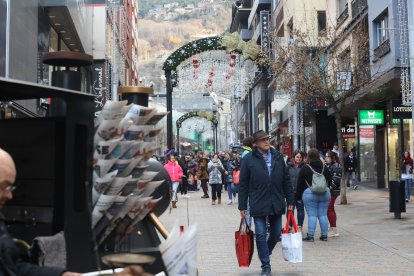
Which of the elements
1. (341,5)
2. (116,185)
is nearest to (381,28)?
(341,5)

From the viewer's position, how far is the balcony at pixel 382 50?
2123 centimetres

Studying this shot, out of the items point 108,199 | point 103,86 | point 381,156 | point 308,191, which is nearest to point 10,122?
point 108,199

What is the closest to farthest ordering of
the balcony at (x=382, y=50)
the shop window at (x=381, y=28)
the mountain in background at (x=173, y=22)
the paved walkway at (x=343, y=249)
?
the paved walkway at (x=343, y=249), the balcony at (x=382, y=50), the shop window at (x=381, y=28), the mountain in background at (x=173, y=22)

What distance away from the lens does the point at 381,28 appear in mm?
22094

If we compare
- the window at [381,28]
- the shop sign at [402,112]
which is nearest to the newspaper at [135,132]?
the shop sign at [402,112]

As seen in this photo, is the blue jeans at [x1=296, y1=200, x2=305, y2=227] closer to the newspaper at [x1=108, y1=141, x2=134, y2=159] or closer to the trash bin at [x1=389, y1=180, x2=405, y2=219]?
the trash bin at [x1=389, y1=180, x2=405, y2=219]

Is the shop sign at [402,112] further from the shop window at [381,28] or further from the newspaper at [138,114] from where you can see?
the newspaper at [138,114]

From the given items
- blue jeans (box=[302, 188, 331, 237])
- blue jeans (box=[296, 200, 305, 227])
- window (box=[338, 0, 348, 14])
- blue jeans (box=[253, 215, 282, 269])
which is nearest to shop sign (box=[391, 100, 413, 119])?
window (box=[338, 0, 348, 14])

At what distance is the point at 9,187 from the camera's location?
278 centimetres

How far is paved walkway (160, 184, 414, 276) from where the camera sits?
A: 8.23 m

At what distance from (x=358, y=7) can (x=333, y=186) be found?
15.2 metres

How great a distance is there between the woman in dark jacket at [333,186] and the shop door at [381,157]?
15129 mm

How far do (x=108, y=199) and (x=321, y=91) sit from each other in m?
15.2

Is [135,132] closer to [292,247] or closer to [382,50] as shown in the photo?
[292,247]
